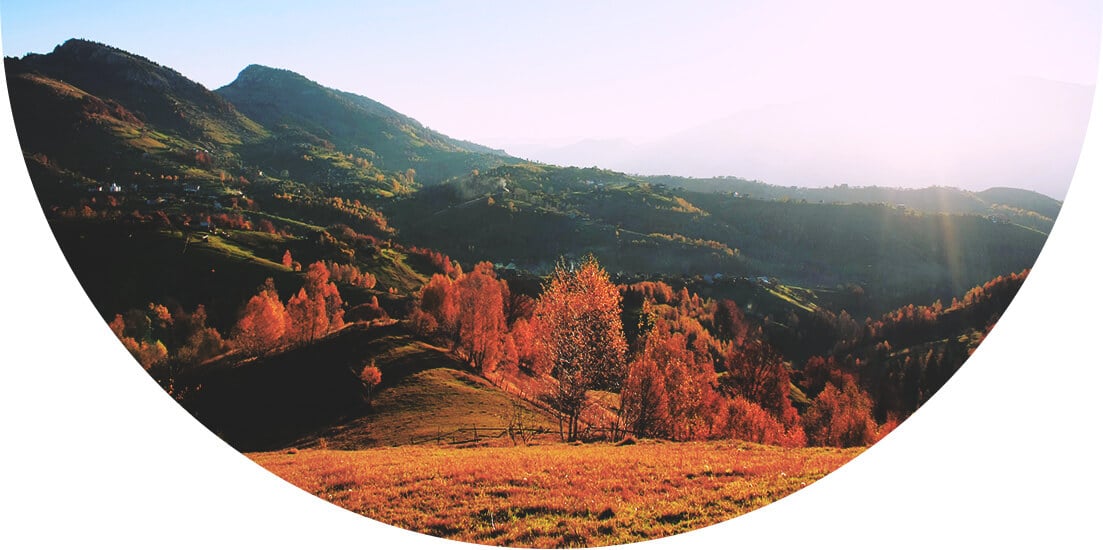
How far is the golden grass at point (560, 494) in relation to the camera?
17.5 feet

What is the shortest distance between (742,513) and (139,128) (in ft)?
55.9

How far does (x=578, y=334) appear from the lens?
8.27 meters

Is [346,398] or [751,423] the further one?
[751,423]

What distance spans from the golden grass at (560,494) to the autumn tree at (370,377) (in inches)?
407

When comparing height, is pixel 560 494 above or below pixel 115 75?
below

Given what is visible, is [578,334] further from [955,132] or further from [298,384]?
[298,384]

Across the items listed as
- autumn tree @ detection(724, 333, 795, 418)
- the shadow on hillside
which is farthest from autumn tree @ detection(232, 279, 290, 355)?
autumn tree @ detection(724, 333, 795, 418)

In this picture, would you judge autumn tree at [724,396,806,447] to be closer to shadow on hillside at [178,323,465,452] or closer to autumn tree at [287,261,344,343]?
shadow on hillside at [178,323,465,452]

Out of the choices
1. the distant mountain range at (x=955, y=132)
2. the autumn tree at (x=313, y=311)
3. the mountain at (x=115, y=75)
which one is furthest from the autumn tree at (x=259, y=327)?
the distant mountain range at (x=955, y=132)

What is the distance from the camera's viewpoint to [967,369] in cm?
616

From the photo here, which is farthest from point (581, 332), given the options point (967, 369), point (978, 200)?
point (978, 200)

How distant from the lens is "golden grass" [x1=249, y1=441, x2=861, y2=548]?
5.34 m

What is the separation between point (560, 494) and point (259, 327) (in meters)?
28.3

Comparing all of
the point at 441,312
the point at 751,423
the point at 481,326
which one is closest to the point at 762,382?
the point at 751,423
